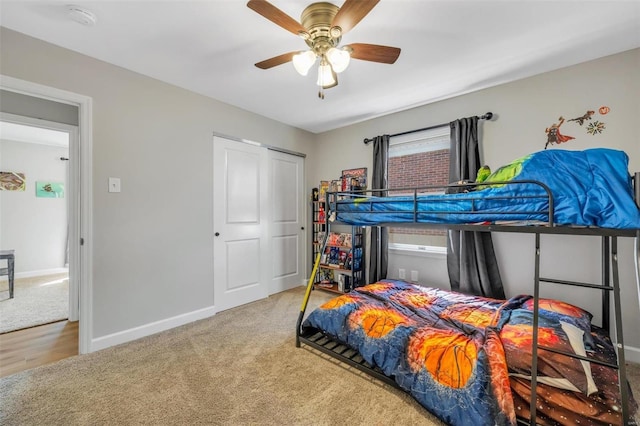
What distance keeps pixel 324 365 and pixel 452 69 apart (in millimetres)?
2807

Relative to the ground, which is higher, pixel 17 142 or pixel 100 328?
pixel 17 142

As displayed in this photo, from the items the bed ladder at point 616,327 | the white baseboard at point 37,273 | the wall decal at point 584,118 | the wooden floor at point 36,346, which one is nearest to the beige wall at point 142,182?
the wooden floor at point 36,346

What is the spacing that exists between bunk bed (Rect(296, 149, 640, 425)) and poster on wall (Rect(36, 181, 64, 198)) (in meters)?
6.05

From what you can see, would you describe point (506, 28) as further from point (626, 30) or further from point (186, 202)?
point (186, 202)

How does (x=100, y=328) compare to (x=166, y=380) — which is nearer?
(x=166, y=380)

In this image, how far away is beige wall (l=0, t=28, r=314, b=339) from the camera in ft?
7.13

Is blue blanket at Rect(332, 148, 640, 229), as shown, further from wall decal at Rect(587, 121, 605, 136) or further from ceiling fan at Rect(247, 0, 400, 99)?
wall decal at Rect(587, 121, 605, 136)

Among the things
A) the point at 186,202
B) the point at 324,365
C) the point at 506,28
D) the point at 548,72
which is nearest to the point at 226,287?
the point at 186,202

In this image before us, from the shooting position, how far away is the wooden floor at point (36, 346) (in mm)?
2061

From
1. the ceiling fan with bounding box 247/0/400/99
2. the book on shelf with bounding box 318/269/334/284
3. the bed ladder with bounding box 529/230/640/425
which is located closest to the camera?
the bed ladder with bounding box 529/230/640/425

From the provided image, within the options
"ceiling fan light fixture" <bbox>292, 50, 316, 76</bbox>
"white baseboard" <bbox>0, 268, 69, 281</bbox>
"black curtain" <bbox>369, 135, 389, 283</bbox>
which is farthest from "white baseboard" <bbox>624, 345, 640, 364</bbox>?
"white baseboard" <bbox>0, 268, 69, 281</bbox>

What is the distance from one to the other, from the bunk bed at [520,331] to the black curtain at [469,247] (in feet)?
1.59

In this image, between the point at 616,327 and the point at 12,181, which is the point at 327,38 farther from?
the point at 12,181

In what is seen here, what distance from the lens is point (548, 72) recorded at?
241cm
